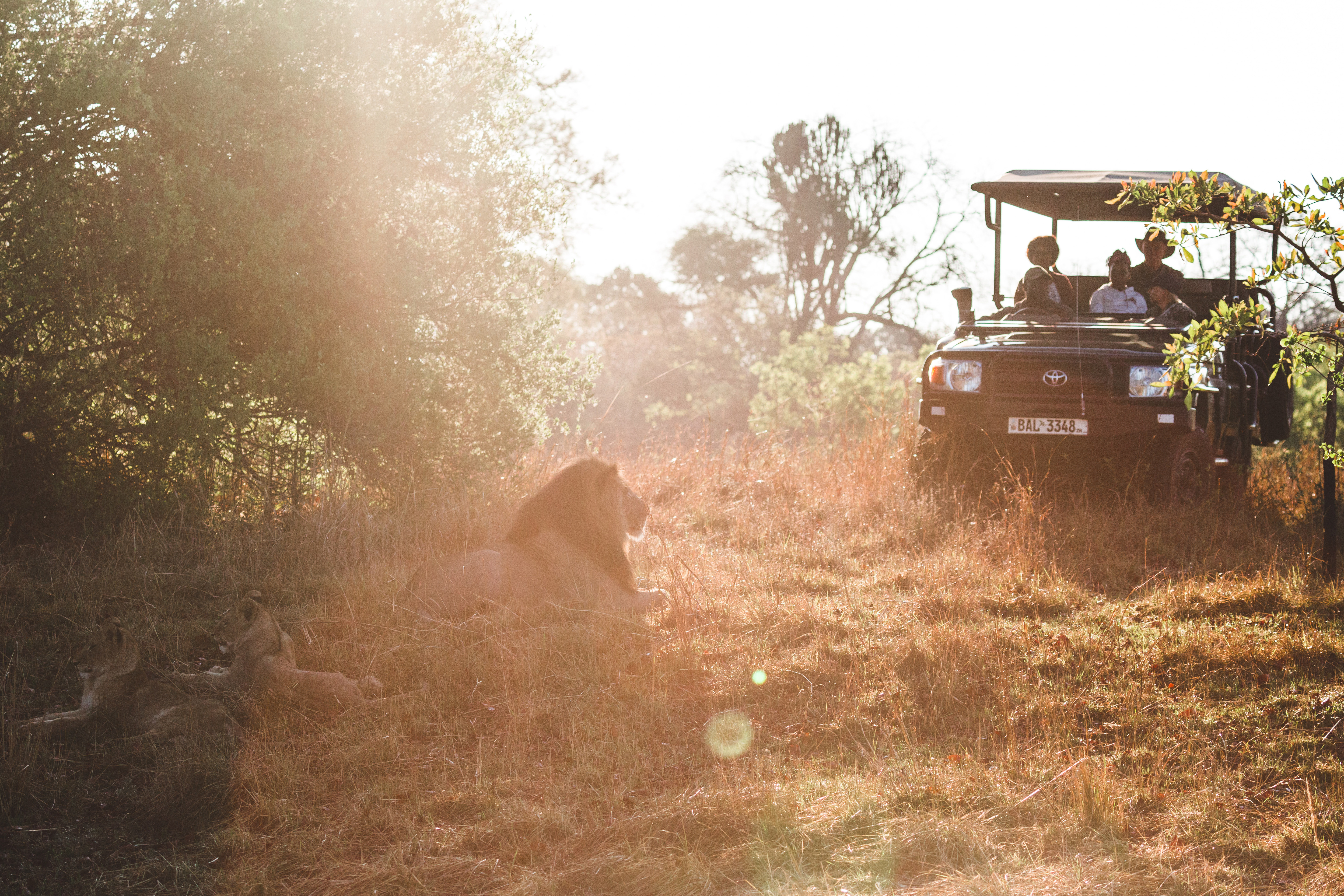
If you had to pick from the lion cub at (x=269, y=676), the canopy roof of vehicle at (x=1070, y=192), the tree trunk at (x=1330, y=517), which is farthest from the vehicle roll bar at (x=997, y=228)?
the lion cub at (x=269, y=676)

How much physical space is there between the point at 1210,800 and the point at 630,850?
182 cm

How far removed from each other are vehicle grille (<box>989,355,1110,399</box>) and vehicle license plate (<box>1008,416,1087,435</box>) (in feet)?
0.50

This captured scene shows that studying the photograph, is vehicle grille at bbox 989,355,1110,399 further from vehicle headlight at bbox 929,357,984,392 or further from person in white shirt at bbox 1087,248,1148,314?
person in white shirt at bbox 1087,248,1148,314

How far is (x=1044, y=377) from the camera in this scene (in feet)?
23.8

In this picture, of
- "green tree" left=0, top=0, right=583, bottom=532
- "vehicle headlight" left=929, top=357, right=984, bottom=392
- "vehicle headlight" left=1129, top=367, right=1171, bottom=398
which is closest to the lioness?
"green tree" left=0, top=0, right=583, bottom=532

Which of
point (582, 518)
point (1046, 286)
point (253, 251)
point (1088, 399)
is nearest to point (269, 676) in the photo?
point (582, 518)

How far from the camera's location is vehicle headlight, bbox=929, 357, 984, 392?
7.52 m

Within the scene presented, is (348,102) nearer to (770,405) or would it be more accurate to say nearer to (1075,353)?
(1075,353)

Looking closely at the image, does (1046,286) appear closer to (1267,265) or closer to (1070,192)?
(1070,192)

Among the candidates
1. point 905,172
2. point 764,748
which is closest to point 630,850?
point 764,748

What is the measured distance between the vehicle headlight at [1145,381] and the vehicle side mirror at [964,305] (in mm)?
1654

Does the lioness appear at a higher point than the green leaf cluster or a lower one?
lower

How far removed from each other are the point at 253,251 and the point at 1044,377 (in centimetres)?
534

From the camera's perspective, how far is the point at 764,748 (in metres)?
A: 4.02
